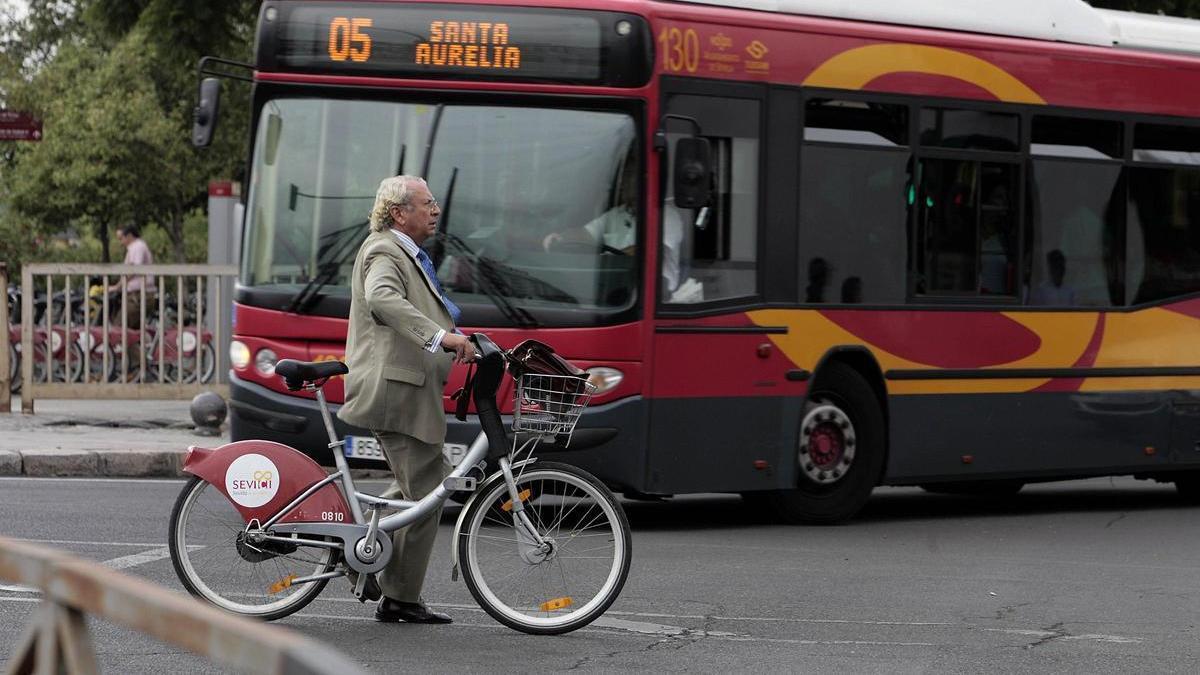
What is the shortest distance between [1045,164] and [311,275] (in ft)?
14.6

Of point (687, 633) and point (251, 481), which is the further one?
point (687, 633)

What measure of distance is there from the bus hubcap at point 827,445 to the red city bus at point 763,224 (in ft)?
0.06

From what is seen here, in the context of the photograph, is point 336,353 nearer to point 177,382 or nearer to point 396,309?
point 396,309

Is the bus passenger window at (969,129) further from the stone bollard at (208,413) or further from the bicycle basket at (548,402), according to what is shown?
the stone bollard at (208,413)

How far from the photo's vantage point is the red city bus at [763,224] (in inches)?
400

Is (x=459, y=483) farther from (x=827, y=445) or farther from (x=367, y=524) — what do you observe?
(x=827, y=445)

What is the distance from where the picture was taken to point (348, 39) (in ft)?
33.6

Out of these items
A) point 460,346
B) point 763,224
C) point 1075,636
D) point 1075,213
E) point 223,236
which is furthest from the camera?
point 223,236

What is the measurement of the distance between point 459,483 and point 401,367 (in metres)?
0.46

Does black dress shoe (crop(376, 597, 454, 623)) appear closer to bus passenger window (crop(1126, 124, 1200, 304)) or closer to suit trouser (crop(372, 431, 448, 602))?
suit trouser (crop(372, 431, 448, 602))

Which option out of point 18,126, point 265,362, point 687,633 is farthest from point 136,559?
point 18,126

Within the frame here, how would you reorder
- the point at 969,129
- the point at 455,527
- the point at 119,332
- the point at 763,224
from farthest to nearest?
the point at 119,332 → the point at 969,129 → the point at 763,224 → the point at 455,527

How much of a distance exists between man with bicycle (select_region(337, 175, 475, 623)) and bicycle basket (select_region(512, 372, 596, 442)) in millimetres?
291

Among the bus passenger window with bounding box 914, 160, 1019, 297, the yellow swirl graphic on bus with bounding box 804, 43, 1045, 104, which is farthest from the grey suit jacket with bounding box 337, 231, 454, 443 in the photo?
the bus passenger window with bounding box 914, 160, 1019, 297
